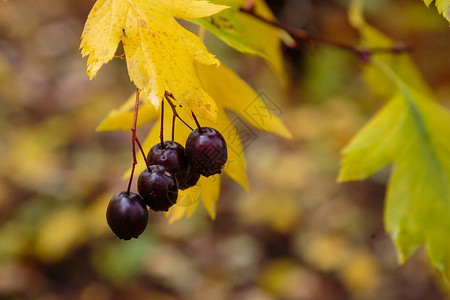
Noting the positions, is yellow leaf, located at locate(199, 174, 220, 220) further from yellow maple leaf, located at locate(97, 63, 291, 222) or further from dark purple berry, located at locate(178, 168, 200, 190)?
dark purple berry, located at locate(178, 168, 200, 190)

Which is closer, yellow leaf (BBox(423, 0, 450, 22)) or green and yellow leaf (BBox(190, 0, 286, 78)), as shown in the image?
yellow leaf (BBox(423, 0, 450, 22))

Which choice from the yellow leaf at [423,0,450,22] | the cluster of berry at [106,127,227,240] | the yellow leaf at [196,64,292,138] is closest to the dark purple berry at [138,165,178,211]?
the cluster of berry at [106,127,227,240]

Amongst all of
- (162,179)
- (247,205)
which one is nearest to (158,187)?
(162,179)

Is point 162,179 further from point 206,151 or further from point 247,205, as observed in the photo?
point 247,205

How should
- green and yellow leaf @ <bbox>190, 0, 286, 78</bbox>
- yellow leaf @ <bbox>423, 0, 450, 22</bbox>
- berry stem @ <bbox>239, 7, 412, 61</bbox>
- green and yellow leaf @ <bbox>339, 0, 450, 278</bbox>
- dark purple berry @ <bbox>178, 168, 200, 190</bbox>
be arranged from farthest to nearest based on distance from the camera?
berry stem @ <bbox>239, 7, 412, 61</bbox> < green and yellow leaf @ <bbox>339, 0, 450, 278</bbox> < green and yellow leaf @ <bbox>190, 0, 286, 78</bbox> < dark purple berry @ <bbox>178, 168, 200, 190</bbox> < yellow leaf @ <bbox>423, 0, 450, 22</bbox>

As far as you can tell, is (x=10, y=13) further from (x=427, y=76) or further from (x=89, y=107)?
(x=427, y=76)

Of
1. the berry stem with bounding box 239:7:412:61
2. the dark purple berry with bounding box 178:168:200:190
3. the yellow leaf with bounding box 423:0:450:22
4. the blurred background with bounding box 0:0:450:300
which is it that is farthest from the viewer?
the blurred background with bounding box 0:0:450:300

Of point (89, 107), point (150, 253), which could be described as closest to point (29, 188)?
point (89, 107)
